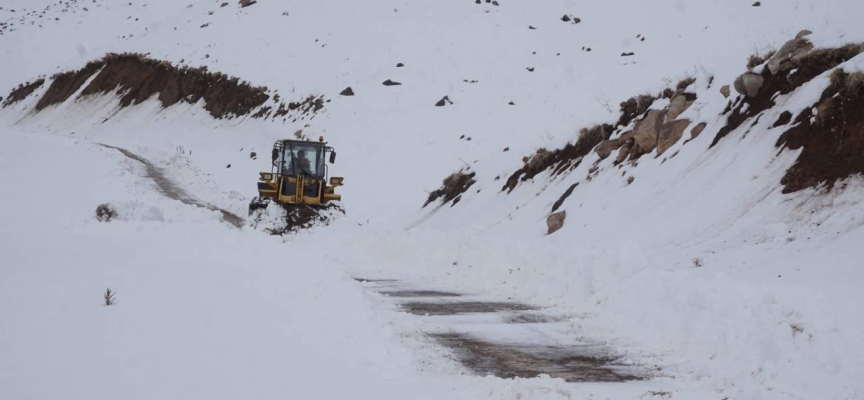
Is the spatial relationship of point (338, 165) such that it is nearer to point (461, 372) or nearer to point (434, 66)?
point (434, 66)

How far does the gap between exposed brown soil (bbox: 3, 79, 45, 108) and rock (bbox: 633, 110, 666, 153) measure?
6410 cm

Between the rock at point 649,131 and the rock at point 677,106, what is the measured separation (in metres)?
0.17

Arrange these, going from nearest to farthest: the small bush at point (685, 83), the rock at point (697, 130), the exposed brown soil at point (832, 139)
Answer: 1. the exposed brown soil at point (832, 139)
2. the rock at point (697, 130)
3. the small bush at point (685, 83)

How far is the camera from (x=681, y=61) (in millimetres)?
29875

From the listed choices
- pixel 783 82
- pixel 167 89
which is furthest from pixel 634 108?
pixel 167 89

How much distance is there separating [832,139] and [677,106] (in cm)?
516

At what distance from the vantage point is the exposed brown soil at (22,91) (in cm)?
6406

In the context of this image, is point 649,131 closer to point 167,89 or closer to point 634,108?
point 634,108

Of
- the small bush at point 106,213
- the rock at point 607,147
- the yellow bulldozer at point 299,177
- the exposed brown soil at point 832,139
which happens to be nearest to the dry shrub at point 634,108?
the rock at point 607,147

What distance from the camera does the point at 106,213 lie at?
1625 cm

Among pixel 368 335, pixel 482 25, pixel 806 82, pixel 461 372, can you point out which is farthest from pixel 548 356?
pixel 482 25

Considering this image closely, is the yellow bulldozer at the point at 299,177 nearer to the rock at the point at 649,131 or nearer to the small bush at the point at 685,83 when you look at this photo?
the rock at the point at 649,131

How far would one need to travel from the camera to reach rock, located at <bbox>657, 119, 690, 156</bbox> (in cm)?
1366

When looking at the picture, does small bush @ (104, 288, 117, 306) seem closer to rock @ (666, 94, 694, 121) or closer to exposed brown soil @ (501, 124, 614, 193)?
rock @ (666, 94, 694, 121)
